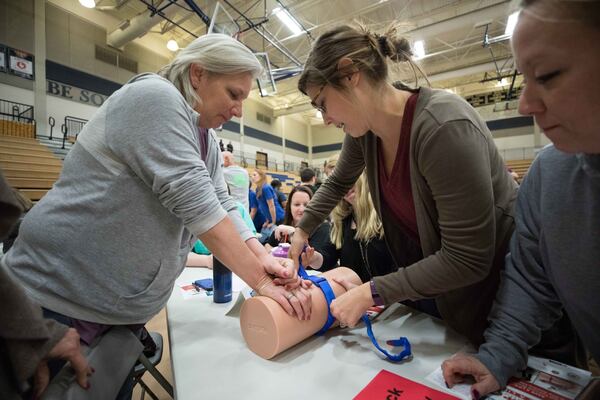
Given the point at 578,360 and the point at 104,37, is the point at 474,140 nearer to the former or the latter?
the point at 578,360

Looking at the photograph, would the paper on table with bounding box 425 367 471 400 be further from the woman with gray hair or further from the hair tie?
the hair tie

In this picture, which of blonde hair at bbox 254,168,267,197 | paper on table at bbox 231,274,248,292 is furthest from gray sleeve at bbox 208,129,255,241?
blonde hair at bbox 254,168,267,197

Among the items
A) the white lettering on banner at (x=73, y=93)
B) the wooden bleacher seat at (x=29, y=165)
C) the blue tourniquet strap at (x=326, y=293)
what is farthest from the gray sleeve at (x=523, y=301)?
the white lettering on banner at (x=73, y=93)

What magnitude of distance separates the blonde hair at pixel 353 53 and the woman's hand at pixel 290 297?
0.62 metres

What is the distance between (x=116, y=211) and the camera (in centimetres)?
73

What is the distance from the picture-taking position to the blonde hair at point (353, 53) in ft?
2.85

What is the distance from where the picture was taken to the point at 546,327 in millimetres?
740

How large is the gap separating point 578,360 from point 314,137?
766 inches

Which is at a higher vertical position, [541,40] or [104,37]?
[104,37]

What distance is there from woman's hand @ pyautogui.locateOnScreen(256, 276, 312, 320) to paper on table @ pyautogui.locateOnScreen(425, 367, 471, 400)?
34cm

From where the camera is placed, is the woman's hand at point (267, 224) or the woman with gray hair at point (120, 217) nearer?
the woman with gray hair at point (120, 217)

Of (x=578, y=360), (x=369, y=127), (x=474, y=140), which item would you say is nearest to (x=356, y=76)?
(x=369, y=127)

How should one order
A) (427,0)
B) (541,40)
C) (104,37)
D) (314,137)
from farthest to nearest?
(314,137) → (104,37) → (427,0) → (541,40)

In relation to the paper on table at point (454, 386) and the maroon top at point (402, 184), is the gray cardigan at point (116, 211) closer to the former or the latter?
the maroon top at point (402, 184)
